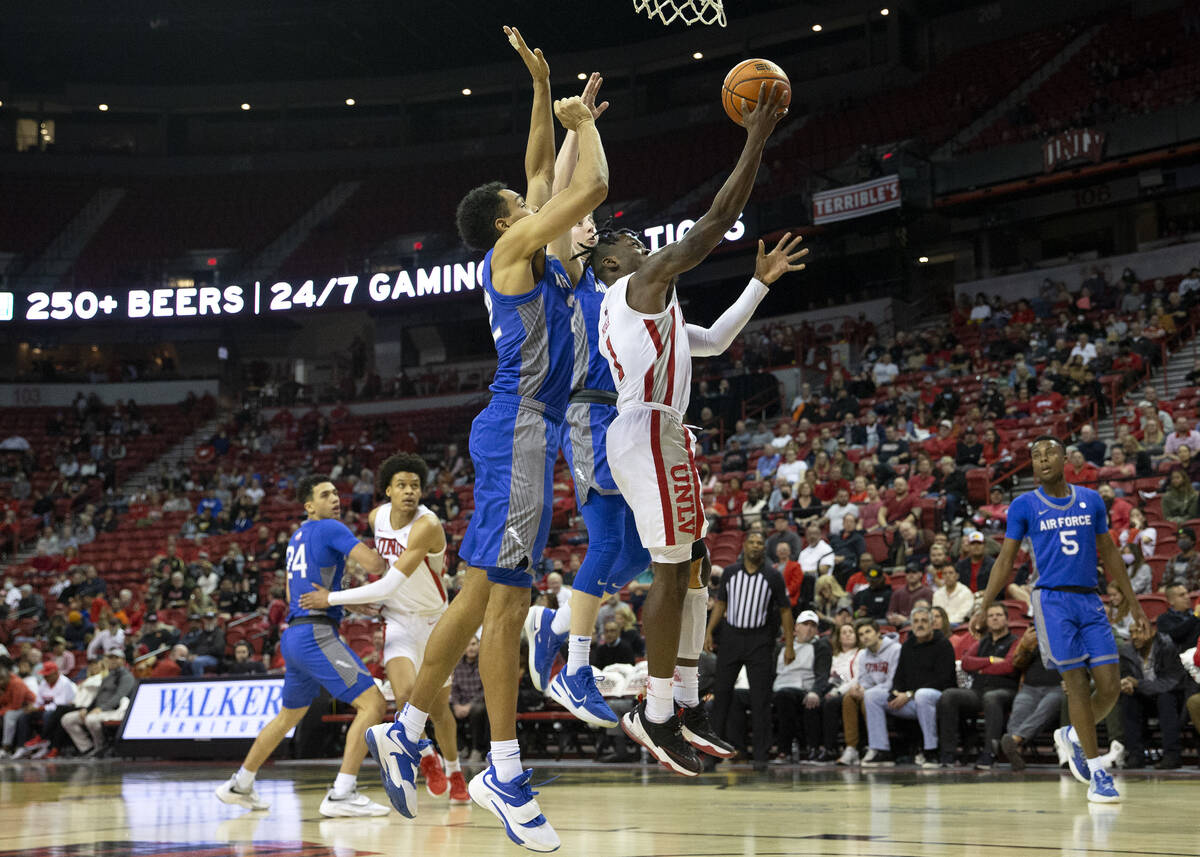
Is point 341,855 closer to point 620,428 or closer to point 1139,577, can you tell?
point 620,428

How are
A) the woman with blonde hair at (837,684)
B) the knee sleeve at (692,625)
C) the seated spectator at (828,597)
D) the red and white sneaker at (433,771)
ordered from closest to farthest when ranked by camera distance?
the knee sleeve at (692,625) → the red and white sneaker at (433,771) → the woman with blonde hair at (837,684) → the seated spectator at (828,597)

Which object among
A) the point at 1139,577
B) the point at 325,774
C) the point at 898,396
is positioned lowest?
the point at 325,774

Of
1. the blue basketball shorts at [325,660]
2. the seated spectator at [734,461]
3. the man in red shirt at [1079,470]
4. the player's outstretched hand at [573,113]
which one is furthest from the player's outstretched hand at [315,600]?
the seated spectator at [734,461]

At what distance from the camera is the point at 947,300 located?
27.5 meters

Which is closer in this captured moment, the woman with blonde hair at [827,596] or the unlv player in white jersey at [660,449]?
the unlv player in white jersey at [660,449]

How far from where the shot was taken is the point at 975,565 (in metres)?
12.4

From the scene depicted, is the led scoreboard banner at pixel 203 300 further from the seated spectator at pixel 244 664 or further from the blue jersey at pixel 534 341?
the blue jersey at pixel 534 341

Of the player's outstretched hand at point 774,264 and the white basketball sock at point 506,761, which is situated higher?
the player's outstretched hand at point 774,264

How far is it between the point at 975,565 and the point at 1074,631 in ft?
16.4

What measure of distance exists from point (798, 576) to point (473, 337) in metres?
20.9

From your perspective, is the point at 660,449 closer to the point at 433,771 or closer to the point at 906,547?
the point at 433,771

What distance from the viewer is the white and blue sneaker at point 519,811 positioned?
14.3ft

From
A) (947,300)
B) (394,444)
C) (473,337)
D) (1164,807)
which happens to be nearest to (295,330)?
(473,337)

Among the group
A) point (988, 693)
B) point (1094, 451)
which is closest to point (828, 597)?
point (988, 693)
